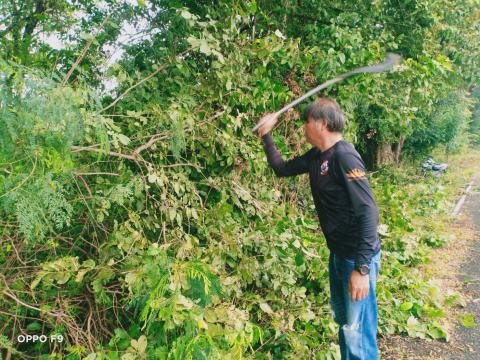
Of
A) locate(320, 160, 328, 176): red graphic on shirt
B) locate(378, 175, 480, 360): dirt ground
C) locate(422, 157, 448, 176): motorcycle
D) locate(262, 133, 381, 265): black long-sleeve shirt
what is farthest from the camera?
locate(422, 157, 448, 176): motorcycle

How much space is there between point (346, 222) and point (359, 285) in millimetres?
402

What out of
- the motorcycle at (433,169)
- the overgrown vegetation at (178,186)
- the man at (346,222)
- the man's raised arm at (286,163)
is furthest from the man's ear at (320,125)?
the motorcycle at (433,169)

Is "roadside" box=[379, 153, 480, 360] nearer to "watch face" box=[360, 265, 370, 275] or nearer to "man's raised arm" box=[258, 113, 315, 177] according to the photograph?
"watch face" box=[360, 265, 370, 275]

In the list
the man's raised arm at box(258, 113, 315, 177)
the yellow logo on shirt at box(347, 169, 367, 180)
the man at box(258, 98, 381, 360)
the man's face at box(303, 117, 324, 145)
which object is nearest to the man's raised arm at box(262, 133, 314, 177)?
the man's raised arm at box(258, 113, 315, 177)

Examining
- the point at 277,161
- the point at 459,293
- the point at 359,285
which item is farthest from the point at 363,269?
the point at 459,293

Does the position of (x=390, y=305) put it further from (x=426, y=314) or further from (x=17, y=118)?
(x=17, y=118)

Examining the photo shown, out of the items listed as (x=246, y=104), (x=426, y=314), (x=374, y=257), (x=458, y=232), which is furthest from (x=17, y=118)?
(x=458, y=232)

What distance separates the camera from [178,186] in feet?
9.39

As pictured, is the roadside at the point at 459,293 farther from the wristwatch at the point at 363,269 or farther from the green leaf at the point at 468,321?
the wristwatch at the point at 363,269

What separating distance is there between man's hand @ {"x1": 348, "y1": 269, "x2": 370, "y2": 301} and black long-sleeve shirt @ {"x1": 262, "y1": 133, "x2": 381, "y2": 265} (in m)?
0.10

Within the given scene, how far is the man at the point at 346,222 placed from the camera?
7.73ft

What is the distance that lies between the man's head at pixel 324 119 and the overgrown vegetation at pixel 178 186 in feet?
2.66

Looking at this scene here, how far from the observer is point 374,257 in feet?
8.48

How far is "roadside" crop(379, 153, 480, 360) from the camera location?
3447 millimetres
